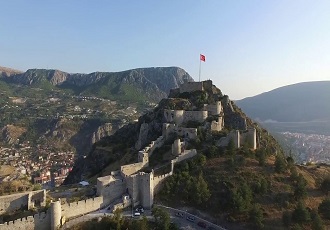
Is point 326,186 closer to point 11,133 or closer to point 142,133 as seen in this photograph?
point 142,133

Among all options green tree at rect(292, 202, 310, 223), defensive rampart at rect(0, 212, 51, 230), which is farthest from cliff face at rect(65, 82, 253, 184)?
defensive rampart at rect(0, 212, 51, 230)

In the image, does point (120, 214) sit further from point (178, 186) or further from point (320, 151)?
point (320, 151)

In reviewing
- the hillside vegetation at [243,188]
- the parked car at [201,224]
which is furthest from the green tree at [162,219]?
the hillside vegetation at [243,188]

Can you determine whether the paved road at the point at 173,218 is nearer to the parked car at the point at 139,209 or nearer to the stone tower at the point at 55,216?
the parked car at the point at 139,209

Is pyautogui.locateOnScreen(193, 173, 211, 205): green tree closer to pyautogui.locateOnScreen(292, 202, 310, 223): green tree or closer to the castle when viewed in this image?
the castle

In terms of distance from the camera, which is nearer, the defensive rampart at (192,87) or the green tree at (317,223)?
the green tree at (317,223)

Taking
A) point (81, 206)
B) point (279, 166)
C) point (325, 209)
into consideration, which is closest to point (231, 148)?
point (279, 166)
